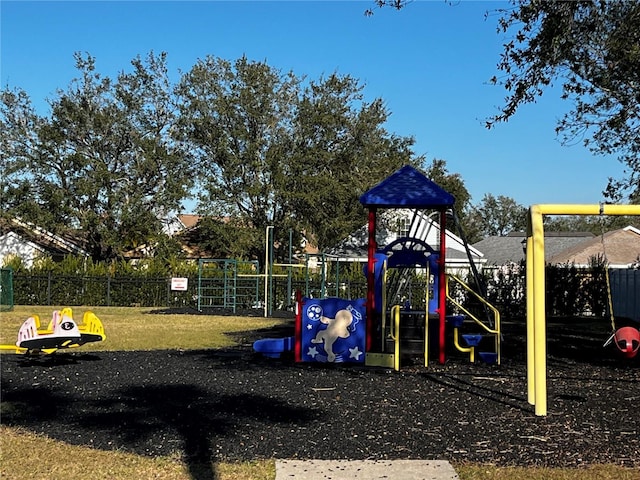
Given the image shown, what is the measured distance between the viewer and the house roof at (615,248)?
39875 millimetres

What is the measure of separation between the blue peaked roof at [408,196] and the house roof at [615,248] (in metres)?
30.4

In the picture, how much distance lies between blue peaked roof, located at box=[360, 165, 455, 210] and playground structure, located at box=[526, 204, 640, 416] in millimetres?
3542

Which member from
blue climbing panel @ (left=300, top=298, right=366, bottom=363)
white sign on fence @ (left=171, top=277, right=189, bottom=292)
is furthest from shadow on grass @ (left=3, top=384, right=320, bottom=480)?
white sign on fence @ (left=171, top=277, right=189, bottom=292)

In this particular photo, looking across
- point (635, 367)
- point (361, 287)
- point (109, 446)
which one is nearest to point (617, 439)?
point (109, 446)

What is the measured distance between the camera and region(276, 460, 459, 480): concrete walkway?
16.3 ft

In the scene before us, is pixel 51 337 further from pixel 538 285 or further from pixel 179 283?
pixel 179 283

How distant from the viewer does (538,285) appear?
7430 mm

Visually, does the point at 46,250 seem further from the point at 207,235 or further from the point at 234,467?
the point at 234,467

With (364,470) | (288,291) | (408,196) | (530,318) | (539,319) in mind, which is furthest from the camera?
(288,291)

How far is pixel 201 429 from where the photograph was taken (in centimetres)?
644

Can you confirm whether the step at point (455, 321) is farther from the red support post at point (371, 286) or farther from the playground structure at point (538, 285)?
the playground structure at point (538, 285)

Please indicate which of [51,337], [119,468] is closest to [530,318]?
[119,468]

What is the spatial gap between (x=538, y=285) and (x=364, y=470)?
322 cm

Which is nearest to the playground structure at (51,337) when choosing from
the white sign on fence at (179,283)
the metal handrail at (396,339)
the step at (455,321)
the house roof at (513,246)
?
the metal handrail at (396,339)
